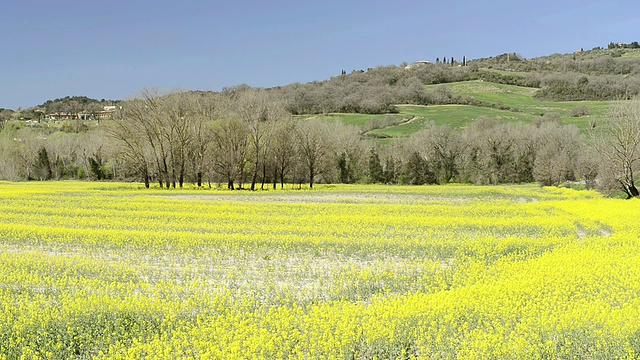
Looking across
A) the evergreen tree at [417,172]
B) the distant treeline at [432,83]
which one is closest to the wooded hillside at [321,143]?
the evergreen tree at [417,172]

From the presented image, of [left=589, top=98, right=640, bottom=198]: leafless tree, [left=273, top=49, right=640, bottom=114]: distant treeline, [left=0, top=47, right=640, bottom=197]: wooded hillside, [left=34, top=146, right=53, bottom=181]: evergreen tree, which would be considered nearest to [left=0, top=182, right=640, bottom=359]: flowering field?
[left=589, top=98, right=640, bottom=198]: leafless tree

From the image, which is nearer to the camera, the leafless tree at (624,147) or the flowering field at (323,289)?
the flowering field at (323,289)

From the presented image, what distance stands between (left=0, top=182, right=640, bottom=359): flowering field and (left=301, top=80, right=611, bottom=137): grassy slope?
76686 mm

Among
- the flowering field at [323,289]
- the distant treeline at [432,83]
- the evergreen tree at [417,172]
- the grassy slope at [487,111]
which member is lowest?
the flowering field at [323,289]

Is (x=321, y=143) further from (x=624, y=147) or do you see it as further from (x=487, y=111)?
(x=487, y=111)

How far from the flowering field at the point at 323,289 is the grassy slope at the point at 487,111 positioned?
76686 mm

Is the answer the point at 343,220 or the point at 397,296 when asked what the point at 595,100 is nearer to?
the point at 343,220

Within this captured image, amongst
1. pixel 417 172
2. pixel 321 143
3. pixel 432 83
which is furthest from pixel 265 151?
pixel 432 83

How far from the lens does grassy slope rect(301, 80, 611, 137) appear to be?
104125 mm

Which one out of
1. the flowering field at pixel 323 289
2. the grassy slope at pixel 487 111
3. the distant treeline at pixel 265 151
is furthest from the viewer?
the grassy slope at pixel 487 111

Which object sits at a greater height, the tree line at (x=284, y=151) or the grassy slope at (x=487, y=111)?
the grassy slope at (x=487, y=111)

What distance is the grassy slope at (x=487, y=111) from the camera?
342ft

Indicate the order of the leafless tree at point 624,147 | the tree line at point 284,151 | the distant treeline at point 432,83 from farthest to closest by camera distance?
the distant treeline at point 432,83 → the tree line at point 284,151 → the leafless tree at point 624,147

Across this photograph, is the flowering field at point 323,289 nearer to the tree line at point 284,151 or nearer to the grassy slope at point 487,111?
the tree line at point 284,151
